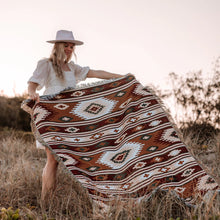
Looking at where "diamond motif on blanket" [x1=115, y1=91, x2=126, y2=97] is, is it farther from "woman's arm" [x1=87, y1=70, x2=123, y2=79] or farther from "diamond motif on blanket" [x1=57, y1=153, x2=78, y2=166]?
"diamond motif on blanket" [x1=57, y1=153, x2=78, y2=166]

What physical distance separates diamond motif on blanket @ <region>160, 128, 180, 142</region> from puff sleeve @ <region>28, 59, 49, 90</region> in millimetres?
1554

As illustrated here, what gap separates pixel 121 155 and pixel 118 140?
7.3 inches

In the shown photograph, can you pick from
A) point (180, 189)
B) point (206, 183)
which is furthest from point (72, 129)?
point (206, 183)

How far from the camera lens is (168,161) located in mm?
3812

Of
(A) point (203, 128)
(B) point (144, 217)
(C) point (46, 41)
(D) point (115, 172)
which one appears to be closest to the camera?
(B) point (144, 217)

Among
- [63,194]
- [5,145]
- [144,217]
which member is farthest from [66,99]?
[5,145]

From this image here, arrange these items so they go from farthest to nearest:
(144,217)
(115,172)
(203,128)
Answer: (203,128)
(115,172)
(144,217)

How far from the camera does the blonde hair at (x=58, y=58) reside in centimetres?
A: 396

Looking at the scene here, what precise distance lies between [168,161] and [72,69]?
65.0 inches

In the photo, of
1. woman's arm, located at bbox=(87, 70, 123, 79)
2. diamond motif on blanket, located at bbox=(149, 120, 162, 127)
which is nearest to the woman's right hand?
woman's arm, located at bbox=(87, 70, 123, 79)

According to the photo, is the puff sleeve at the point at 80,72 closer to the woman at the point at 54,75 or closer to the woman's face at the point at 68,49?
the woman at the point at 54,75

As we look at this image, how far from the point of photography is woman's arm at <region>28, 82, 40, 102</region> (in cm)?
373

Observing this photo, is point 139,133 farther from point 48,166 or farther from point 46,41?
point 46,41

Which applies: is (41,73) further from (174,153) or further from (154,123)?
(174,153)
